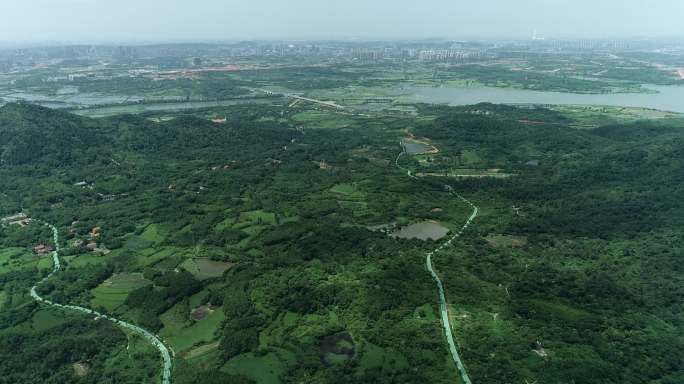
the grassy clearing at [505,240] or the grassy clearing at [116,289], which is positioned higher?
the grassy clearing at [505,240]

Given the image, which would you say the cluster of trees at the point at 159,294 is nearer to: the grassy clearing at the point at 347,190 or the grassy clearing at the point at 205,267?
the grassy clearing at the point at 205,267

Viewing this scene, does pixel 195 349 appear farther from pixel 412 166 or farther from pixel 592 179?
pixel 592 179

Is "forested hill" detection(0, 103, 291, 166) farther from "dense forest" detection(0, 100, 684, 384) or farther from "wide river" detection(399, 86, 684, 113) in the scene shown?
"wide river" detection(399, 86, 684, 113)

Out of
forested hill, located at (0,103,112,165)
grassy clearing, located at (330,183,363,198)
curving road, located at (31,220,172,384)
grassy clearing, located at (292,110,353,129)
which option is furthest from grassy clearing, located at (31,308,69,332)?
grassy clearing, located at (292,110,353,129)

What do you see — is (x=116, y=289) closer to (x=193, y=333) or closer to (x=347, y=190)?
(x=193, y=333)

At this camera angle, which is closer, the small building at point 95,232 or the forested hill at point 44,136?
the small building at point 95,232

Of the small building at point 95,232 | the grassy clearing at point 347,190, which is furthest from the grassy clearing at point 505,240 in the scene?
the small building at point 95,232
